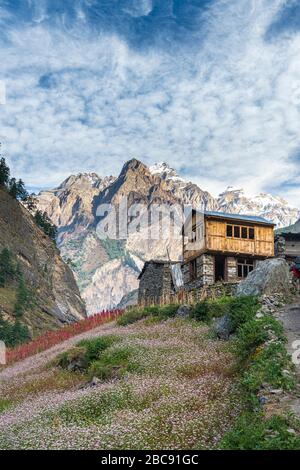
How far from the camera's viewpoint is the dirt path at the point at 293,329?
1086 centimetres

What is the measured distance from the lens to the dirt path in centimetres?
1086

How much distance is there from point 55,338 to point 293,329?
20.0 m

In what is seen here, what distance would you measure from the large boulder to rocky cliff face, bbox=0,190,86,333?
29600mm

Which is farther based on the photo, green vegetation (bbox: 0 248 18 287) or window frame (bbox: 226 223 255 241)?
green vegetation (bbox: 0 248 18 287)

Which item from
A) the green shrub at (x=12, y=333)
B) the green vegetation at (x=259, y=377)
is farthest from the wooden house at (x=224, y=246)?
the green vegetation at (x=259, y=377)

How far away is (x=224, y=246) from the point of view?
135 ft

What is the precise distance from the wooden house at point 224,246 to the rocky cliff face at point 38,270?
18396 mm

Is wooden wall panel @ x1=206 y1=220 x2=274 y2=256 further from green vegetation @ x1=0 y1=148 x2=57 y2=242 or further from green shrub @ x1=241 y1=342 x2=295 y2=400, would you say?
green vegetation @ x1=0 y1=148 x2=57 y2=242

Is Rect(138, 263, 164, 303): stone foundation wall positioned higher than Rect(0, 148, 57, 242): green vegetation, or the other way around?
Rect(0, 148, 57, 242): green vegetation

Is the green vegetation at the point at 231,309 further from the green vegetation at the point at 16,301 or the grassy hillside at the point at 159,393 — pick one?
the green vegetation at the point at 16,301

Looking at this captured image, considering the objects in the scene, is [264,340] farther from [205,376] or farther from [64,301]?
[64,301]

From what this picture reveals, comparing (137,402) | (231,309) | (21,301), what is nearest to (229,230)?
(231,309)

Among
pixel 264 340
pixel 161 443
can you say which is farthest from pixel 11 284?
pixel 161 443

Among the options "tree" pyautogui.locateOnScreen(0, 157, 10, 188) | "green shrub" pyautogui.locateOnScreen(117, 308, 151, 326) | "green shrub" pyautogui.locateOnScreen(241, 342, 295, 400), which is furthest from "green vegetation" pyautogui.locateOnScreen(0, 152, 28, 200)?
"green shrub" pyautogui.locateOnScreen(241, 342, 295, 400)
